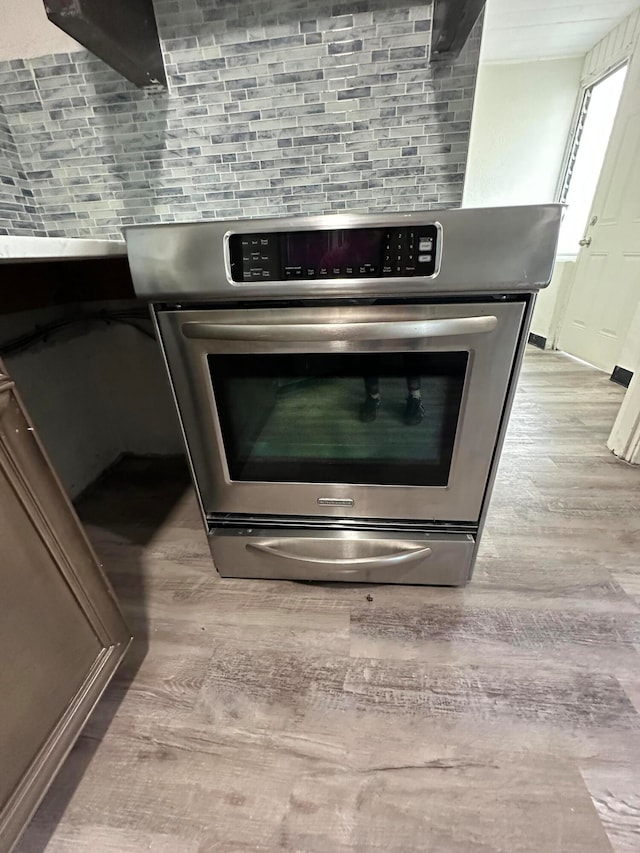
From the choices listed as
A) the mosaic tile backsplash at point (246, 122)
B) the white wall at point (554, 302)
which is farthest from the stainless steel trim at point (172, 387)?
the white wall at point (554, 302)

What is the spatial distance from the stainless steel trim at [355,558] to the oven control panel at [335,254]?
0.59m

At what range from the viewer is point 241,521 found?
89 centimetres

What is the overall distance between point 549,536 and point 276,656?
90 cm

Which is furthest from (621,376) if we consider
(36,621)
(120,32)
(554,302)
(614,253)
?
(36,621)

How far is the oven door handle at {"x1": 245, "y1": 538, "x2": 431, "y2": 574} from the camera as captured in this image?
0.85 m

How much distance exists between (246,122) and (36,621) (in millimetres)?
1227

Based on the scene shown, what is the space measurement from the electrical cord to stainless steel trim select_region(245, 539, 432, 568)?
84 cm

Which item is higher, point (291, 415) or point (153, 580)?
point (291, 415)

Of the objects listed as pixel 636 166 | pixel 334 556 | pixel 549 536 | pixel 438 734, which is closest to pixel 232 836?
pixel 438 734

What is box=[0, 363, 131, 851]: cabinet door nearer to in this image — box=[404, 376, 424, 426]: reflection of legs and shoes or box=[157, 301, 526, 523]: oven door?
box=[157, 301, 526, 523]: oven door

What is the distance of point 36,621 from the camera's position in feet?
1.82

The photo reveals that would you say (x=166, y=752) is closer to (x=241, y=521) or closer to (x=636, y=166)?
(x=241, y=521)

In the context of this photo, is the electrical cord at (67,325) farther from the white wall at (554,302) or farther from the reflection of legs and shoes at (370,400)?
the white wall at (554,302)

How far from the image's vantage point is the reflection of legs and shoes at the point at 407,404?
2.28 ft
